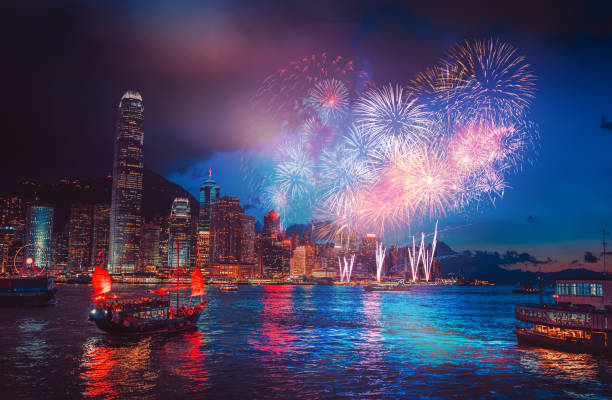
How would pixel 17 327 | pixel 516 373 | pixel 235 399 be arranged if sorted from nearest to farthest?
pixel 235 399 < pixel 516 373 < pixel 17 327

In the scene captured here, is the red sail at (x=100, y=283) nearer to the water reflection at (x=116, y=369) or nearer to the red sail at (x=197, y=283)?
the red sail at (x=197, y=283)

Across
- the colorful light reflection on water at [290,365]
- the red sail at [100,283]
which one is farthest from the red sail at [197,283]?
the red sail at [100,283]

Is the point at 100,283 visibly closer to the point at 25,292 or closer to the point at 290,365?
the point at 290,365

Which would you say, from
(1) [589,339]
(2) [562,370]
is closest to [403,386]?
(2) [562,370]

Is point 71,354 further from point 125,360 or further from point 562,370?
point 562,370

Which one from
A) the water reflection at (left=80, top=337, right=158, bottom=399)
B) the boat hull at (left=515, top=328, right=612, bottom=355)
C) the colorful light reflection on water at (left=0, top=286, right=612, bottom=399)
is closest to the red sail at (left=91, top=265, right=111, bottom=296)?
the colorful light reflection on water at (left=0, top=286, right=612, bottom=399)

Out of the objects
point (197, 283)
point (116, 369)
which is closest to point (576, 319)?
point (116, 369)
